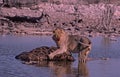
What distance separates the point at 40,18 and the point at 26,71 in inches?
506

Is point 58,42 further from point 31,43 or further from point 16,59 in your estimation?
point 31,43

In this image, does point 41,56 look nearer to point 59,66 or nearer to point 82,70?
point 59,66

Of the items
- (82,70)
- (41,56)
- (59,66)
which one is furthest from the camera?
(41,56)

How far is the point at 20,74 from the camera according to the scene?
481 inches

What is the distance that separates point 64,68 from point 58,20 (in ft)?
43.5

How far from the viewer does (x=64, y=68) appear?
13633mm

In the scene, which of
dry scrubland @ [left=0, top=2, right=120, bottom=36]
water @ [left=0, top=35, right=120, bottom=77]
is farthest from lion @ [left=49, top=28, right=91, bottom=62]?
dry scrubland @ [left=0, top=2, right=120, bottom=36]

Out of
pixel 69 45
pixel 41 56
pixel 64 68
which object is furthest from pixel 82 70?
pixel 41 56

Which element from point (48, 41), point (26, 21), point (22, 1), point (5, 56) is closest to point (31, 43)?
point (48, 41)

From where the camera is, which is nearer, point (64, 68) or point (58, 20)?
point (64, 68)

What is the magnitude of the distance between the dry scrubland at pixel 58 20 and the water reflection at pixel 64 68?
862 centimetres

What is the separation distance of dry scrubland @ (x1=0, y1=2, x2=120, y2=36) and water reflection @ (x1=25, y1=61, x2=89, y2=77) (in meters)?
8.62

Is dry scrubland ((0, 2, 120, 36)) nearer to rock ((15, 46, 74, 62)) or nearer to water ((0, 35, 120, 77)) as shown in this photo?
water ((0, 35, 120, 77))

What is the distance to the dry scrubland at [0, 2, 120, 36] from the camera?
2397cm
